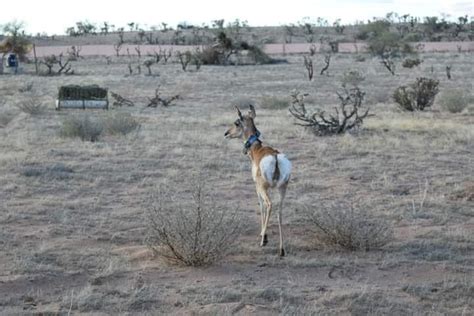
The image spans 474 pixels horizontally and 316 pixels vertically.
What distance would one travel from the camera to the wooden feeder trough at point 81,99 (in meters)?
27.2

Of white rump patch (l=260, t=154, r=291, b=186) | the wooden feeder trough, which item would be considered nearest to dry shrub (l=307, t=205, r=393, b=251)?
white rump patch (l=260, t=154, r=291, b=186)

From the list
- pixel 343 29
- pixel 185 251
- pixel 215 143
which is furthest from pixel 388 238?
pixel 343 29

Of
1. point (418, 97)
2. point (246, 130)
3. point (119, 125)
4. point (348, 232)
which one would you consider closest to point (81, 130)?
point (119, 125)

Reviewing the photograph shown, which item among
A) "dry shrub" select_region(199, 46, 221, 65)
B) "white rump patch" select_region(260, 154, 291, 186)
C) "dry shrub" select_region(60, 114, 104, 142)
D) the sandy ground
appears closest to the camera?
"white rump patch" select_region(260, 154, 291, 186)

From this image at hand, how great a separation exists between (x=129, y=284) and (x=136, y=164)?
780 cm

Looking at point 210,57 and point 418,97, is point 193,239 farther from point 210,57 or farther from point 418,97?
point 210,57

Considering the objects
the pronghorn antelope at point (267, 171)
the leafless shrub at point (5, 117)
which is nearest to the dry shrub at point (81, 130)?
the leafless shrub at point (5, 117)

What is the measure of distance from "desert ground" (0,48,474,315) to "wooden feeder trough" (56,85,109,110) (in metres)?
2.68

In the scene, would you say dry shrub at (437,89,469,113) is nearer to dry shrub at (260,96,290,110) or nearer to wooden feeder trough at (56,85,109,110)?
dry shrub at (260,96,290,110)

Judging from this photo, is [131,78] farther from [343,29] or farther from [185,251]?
[343,29]

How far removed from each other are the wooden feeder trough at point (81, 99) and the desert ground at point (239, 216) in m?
2.68

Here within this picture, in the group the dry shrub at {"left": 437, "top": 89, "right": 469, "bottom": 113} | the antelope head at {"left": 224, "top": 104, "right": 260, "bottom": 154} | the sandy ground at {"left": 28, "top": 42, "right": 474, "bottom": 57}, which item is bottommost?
the sandy ground at {"left": 28, "top": 42, "right": 474, "bottom": 57}

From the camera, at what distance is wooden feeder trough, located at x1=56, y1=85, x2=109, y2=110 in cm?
2717

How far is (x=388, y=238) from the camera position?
915 centimetres
